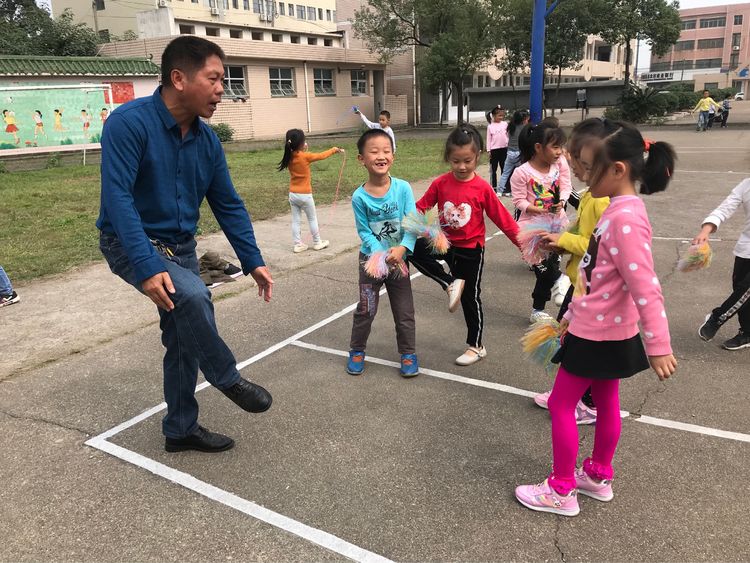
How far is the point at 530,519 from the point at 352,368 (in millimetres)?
1963

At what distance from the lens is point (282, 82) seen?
35438 millimetres

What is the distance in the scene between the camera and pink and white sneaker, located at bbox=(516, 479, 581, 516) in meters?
2.76

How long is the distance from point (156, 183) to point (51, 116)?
2118 centimetres

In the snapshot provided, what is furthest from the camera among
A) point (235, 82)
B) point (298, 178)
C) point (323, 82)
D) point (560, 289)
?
point (323, 82)

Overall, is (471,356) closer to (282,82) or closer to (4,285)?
(4,285)

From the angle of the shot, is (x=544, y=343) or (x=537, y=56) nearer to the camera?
(x=544, y=343)

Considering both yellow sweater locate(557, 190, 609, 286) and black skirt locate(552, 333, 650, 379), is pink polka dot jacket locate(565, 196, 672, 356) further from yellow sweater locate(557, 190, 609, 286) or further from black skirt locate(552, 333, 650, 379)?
yellow sweater locate(557, 190, 609, 286)

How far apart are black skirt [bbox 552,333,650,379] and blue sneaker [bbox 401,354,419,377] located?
1.87 m

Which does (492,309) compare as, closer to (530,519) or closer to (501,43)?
(530,519)

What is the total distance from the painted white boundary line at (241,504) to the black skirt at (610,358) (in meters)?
1.24

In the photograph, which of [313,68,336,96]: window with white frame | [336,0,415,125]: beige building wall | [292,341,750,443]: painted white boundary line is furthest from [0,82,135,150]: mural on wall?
[336,0,415,125]: beige building wall

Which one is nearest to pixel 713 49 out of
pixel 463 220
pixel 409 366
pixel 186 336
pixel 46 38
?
pixel 46 38

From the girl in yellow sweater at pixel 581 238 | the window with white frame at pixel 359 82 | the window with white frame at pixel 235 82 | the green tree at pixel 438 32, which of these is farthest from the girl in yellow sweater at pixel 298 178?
the window with white frame at pixel 359 82

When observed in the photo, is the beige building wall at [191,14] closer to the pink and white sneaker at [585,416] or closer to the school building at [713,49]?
the pink and white sneaker at [585,416]
